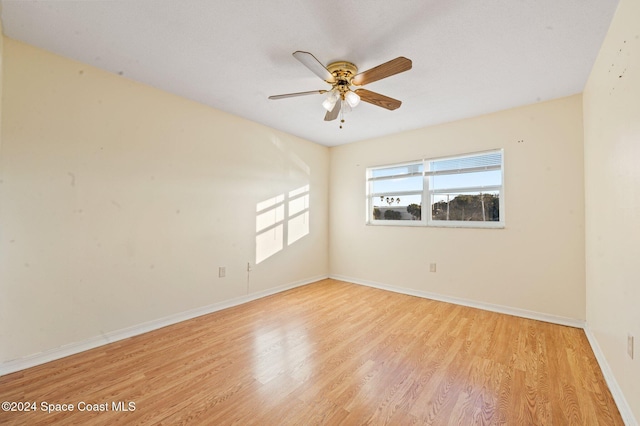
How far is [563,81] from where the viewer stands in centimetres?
256

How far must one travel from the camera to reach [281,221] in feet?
13.5

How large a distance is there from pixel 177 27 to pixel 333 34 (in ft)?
3.69

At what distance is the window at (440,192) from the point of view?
3402 millimetres

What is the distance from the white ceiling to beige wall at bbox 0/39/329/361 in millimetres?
289

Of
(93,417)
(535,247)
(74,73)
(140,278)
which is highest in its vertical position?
(74,73)

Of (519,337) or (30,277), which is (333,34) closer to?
(30,277)

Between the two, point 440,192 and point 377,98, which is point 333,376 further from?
point 440,192

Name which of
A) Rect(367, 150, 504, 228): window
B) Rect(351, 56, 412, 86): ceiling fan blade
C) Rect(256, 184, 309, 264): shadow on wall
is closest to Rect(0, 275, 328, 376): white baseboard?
Rect(256, 184, 309, 264): shadow on wall

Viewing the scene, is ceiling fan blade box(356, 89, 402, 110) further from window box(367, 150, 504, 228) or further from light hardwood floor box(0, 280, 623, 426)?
light hardwood floor box(0, 280, 623, 426)

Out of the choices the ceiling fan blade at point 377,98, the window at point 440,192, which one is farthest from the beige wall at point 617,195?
the ceiling fan blade at point 377,98

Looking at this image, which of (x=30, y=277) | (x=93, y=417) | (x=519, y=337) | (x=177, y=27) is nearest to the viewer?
(x=93, y=417)

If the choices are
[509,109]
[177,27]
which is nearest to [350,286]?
[509,109]

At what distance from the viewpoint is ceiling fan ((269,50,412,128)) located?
189 centimetres

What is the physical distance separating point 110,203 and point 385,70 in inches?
106
